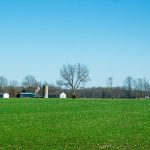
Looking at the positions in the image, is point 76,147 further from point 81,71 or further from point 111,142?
point 81,71

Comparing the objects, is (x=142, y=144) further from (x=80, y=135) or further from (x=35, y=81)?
(x=35, y=81)

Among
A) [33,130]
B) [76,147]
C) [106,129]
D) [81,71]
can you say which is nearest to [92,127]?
[106,129]

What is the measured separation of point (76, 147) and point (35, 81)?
163m

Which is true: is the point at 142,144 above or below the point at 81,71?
below

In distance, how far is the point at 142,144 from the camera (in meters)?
16.9

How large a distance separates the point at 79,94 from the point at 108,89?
1809 centimetres

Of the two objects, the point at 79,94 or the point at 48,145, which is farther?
the point at 79,94

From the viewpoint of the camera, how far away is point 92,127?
2345 cm

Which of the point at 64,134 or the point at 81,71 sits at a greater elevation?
the point at 81,71

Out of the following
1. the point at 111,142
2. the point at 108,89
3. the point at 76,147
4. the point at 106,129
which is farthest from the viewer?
the point at 108,89

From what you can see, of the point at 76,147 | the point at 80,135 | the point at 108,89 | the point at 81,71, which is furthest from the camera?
the point at 108,89

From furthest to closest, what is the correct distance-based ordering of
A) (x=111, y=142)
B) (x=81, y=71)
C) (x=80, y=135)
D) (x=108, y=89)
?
(x=108, y=89), (x=81, y=71), (x=80, y=135), (x=111, y=142)

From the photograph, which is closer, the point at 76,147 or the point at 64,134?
the point at 76,147

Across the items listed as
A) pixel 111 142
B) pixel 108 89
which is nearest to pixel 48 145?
pixel 111 142
